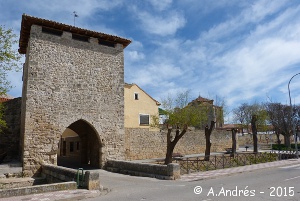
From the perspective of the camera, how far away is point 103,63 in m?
17.0

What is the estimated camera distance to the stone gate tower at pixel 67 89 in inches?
564

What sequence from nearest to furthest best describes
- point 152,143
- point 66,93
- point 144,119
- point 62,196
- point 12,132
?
1. point 62,196
2. point 66,93
3. point 12,132
4. point 152,143
5. point 144,119

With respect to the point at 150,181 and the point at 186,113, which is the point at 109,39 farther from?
the point at 150,181

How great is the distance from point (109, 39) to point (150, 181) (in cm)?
1021

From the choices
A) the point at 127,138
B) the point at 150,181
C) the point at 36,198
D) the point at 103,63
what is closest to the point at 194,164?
the point at 127,138

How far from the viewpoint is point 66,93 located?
1541cm

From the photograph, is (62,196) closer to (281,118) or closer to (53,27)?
(53,27)

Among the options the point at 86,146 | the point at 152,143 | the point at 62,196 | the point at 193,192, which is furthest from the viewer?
the point at 152,143

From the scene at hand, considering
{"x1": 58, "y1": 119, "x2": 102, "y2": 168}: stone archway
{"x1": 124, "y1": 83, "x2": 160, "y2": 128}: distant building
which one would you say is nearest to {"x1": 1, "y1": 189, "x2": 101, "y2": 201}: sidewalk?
{"x1": 58, "y1": 119, "x2": 102, "y2": 168}: stone archway

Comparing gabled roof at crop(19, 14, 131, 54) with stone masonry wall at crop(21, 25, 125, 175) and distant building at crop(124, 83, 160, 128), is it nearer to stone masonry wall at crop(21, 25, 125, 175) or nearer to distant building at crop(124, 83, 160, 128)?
stone masonry wall at crop(21, 25, 125, 175)

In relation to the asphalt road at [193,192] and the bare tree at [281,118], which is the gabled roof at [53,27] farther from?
the bare tree at [281,118]

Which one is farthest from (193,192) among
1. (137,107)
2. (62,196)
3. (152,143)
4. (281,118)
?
(281,118)

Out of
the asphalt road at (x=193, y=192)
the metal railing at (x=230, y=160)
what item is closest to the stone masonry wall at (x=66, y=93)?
the metal railing at (x=230, y=160)

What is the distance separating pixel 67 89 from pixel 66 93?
25cm
